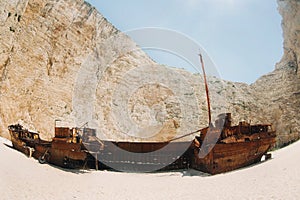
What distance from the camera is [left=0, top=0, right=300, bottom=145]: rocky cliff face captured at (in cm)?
1570

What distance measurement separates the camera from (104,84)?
78.5 feet

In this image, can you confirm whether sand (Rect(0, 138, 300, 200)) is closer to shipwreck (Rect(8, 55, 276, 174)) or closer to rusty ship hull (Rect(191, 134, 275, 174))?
shipwreck (Rect(8, 55, 276, 174))

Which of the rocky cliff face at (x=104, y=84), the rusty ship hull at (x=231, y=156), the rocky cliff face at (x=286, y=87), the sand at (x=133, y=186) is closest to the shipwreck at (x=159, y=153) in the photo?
the rusty ship hull at (x=231, y=156)

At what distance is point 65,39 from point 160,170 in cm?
1334

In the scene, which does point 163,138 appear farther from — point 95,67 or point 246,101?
point 246,101

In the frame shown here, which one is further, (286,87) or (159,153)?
(286,87)

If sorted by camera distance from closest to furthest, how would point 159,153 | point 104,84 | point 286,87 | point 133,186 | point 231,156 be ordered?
point 133,186 → point 231,156 → point 159,153 → point 104,84 → point 286,87

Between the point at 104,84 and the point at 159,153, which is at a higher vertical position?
the point at 104,84

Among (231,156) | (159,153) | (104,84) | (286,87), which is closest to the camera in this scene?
(231,156)

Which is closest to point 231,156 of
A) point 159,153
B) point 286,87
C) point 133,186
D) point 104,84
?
point 159,153

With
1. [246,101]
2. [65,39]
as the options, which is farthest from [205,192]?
[246,101]

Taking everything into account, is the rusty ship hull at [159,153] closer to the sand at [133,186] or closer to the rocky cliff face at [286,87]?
the sand at [133,186]

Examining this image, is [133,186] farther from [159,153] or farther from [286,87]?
[286,87]

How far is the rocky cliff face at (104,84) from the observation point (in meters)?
15.7
